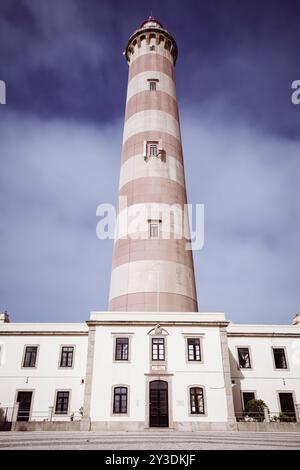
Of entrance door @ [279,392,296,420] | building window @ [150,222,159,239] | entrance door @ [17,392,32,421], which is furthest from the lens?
building window @ [150,222,159,239]

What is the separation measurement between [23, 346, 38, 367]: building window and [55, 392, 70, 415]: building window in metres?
2.97

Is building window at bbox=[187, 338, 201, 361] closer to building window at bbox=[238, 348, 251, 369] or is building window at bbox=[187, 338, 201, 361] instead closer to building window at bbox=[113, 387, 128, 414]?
building window at bbox=[113, 387, 128, 414]

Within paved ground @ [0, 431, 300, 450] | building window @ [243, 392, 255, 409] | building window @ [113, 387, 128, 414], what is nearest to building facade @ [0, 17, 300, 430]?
building window @ [113, 387, 128, 414]

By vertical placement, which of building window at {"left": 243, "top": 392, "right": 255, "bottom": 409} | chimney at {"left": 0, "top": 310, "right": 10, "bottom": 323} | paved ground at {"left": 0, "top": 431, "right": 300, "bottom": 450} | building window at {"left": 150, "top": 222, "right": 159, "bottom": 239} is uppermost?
building window at {"left": 150, "top": 222, "right": 159, "bottom": 239}

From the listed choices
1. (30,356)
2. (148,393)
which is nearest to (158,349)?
(148,393)

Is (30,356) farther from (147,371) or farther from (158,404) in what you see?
(158,404)

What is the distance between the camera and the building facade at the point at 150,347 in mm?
21547

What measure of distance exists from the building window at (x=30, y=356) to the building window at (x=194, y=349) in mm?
11800

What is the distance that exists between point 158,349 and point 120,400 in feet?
12.2

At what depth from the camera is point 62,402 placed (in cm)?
2583

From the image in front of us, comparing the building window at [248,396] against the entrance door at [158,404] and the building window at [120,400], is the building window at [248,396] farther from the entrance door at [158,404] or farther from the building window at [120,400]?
the building window at [120,400]

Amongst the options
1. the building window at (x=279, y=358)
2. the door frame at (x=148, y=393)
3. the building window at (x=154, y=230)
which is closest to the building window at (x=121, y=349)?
the door frame at (x=148, y=393)

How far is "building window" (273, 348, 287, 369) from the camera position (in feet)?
89.9
